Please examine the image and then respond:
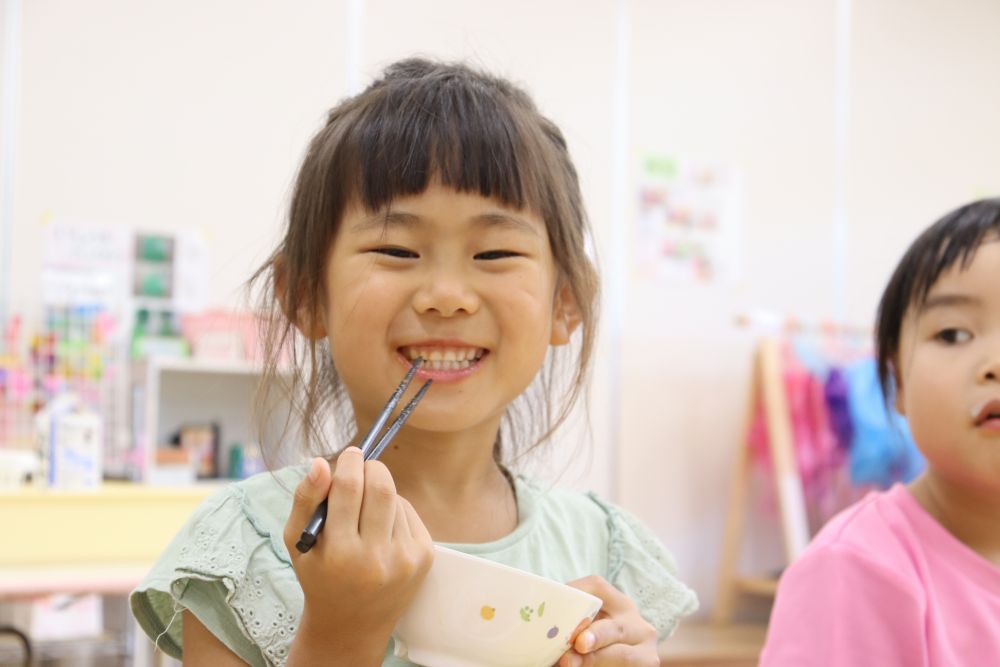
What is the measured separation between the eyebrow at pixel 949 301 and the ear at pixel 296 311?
558 mm

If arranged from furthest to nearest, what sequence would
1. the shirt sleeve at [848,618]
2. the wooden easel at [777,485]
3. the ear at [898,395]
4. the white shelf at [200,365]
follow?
the wooden easel at [777,485], the white shelf at [200,365], the ear at [898,395], the shirt sleeve at [848,618]

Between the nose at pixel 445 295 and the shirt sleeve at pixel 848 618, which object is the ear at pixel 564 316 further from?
the shirt sleeve at pixel 848 618

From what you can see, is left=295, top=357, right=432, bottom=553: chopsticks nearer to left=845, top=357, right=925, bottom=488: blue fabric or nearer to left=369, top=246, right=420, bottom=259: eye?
left=369, top=246, right=420, bottom=259: eye

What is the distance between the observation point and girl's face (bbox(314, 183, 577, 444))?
735mm

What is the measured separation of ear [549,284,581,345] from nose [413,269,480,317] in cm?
16

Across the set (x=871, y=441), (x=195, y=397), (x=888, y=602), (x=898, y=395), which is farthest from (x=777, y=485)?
(x=888, y=602)

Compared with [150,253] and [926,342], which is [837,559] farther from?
[150,253]

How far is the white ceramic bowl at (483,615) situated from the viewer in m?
0.57

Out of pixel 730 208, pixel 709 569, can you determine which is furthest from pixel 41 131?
pixel 709 569

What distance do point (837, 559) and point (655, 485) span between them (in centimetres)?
255

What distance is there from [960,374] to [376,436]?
1.78 feet

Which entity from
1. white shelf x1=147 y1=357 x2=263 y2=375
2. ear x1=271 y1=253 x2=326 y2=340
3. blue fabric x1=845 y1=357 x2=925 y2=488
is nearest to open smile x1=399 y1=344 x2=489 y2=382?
ear x1=271 y1=253 x2=326 y2=340

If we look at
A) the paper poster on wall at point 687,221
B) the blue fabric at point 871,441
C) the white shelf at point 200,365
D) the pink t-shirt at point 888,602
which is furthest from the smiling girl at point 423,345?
the paper poster on wall at point 687,221

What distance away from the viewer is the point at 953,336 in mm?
914
